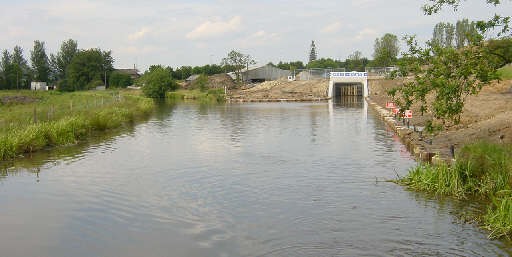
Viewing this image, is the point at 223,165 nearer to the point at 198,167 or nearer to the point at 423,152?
the point at 198,167

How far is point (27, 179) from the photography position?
1580 centimetres

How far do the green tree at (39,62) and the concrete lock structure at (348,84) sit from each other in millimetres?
78047

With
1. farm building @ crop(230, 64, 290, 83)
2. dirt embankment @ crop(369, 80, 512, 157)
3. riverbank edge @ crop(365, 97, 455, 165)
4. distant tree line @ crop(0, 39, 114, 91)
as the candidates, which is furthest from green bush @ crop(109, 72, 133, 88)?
riverbank edge @ crop(365, 97, 455, 165)

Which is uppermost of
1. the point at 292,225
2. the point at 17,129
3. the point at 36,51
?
the point at 36,51

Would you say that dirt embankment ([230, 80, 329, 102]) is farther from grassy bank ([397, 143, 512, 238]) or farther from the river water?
grassy bank ([397, 143, 512, 238])

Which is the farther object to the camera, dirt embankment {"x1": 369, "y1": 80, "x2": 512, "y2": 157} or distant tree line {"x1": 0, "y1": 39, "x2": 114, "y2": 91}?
distant tree line {"x1": 0, "y1": 39, "x2": 114, "y2": 91}

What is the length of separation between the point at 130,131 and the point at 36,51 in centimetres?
10845

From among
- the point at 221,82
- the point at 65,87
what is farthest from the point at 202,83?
the point at 65,87


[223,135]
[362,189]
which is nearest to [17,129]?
[223,135]

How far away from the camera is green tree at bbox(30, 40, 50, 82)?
124 meters

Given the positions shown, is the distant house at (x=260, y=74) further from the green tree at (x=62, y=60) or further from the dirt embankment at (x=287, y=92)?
the green tree at (x=62, y=60)

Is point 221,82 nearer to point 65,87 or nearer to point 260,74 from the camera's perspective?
point 260,74

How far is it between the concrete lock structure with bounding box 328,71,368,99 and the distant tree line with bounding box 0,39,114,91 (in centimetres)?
5636

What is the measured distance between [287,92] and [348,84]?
11.1m
